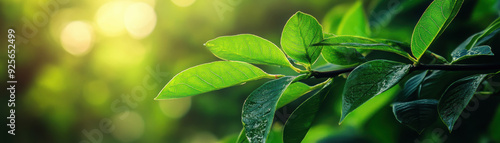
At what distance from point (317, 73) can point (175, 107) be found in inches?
71.7

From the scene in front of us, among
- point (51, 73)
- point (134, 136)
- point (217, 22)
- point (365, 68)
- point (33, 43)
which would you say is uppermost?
point (365, 68)

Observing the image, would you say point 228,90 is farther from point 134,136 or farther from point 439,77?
point 439,77

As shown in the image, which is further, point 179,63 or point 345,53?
point 179,63

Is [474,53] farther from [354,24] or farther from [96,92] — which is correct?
[96,92]

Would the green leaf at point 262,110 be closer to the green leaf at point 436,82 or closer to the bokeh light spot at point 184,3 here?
the green leaf at point 436,82

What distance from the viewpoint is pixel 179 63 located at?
204 cm

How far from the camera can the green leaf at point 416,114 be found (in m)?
0.24

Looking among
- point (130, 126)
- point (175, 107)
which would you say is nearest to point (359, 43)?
point (175, 107)

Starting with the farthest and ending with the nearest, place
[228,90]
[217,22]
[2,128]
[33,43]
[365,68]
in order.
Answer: [217,22]
[33,43]
[2,128]
[228,90]
[365,68]

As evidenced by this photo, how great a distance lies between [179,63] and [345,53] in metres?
1.85

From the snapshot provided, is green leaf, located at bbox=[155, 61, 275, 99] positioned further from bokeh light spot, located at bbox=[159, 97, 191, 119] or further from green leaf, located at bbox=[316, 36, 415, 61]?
bokeh light spot, located at bbox=[159, 97, 191, 119]

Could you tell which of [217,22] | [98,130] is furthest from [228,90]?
[98,130]

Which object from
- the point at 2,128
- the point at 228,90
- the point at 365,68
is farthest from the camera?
the point at 2,128

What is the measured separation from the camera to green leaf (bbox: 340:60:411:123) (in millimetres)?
193
